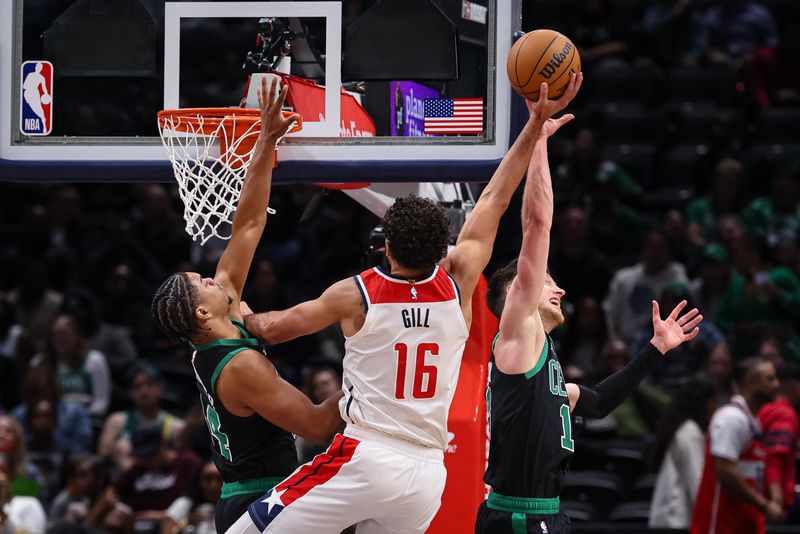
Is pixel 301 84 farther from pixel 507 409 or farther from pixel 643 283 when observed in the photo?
pixel 643 283

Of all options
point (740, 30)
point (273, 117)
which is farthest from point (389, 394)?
point (740, 30)

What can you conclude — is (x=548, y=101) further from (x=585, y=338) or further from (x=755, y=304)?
(x=755, y=304)

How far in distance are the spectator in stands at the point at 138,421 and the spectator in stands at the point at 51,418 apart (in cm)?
17

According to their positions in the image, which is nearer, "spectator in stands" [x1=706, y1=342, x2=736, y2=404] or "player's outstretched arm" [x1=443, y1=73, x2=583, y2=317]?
"player's outstretched arm" [x1=443, y1=73, x2=583, y2=317]

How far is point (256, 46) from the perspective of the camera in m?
6.00

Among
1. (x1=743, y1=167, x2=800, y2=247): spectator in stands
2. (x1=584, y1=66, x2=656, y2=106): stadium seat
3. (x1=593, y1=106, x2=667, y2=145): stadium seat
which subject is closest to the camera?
(x1=743, y1=167, x2=800, y2=247): spectator in stands

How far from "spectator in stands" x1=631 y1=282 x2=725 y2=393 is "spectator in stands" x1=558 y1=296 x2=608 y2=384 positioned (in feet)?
0.88

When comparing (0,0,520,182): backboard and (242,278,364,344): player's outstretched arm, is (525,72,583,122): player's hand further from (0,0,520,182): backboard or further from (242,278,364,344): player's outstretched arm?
(242,278,364,344): player's outstretched arm

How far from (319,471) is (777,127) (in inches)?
356

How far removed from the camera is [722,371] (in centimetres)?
961

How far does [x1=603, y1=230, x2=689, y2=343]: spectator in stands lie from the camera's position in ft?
35.0

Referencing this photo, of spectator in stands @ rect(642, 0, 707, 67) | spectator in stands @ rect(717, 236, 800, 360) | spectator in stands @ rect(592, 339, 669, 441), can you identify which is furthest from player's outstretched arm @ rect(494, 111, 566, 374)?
spectator in stands @ rect(642, 0, 707, 67)

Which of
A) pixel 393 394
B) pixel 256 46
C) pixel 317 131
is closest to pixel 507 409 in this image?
pixel 393 394

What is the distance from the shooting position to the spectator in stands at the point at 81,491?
361 inches
